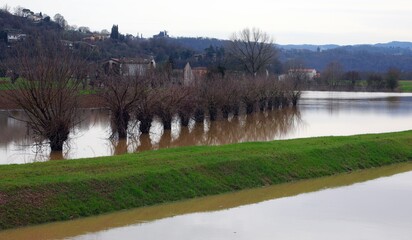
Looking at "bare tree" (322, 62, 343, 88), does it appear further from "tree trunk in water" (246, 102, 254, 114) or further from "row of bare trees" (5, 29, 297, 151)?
"tree trunk in water" (246, 102, 254, 114)

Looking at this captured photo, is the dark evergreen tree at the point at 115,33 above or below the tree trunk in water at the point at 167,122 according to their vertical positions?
above

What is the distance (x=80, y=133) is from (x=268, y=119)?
15547 mm

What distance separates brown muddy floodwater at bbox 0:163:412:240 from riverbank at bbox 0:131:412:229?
43 cm

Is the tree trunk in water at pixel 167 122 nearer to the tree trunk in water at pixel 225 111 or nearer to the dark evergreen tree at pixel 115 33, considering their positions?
the tree trunk in water at pixel 225 111

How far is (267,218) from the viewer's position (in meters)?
14.3

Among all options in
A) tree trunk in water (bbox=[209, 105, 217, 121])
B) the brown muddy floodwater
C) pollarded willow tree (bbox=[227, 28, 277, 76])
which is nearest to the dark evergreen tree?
pollarded willow tree (bbox=[227, 28, 277, 76])

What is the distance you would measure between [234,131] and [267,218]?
18812mm

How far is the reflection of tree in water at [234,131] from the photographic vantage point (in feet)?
92.1

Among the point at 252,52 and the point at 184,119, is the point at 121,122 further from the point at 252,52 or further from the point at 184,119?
the point at 252,52

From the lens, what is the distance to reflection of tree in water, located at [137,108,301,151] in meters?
28.1

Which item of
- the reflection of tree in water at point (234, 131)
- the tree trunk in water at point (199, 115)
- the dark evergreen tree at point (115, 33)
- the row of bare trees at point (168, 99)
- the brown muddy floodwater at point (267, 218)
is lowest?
the reflection of tree in water at point (234, 131)

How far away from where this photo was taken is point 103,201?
14.8 meters

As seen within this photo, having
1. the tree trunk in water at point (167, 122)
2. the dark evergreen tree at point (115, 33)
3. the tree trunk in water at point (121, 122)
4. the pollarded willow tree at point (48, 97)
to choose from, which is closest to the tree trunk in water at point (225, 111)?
the tree trunk in water at point (167, 122)

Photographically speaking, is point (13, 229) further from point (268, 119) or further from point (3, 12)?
point (3, 12)
